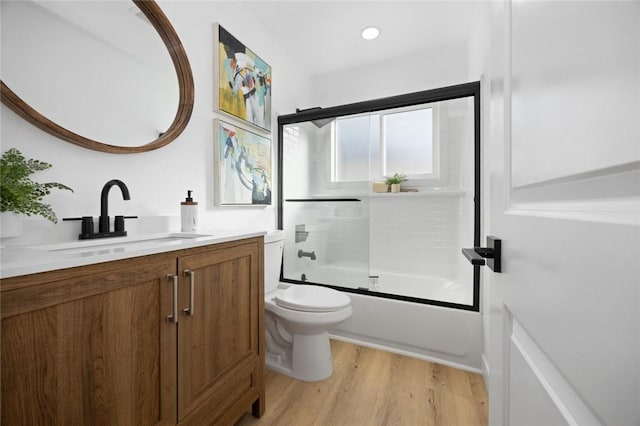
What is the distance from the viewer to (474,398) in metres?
1.46

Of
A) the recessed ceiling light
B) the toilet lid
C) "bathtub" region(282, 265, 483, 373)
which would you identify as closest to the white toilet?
the toilet lid

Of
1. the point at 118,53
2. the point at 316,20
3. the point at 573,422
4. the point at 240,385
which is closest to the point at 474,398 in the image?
the point at 240,385

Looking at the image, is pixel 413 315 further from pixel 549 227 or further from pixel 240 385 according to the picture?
pixel 549 227

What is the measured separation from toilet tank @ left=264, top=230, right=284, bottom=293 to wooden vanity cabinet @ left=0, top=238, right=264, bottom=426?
46cm

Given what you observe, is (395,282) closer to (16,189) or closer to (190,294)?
(190,294)

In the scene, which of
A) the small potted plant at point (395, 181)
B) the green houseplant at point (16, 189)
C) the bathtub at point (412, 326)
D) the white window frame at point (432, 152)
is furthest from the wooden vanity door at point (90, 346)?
the small potted plant at point (395, 181)

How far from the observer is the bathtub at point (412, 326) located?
1.75 m

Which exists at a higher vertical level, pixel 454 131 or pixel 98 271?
pixel 454 131

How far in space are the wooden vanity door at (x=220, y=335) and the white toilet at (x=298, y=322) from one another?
316 millimetres

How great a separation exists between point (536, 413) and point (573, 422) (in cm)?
13

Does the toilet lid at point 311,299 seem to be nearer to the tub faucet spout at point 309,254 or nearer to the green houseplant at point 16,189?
the tub faucet spout at point 309,254

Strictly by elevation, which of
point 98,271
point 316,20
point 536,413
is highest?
point 316,20

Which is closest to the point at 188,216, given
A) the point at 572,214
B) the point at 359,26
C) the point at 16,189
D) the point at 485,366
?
the point at 16,189

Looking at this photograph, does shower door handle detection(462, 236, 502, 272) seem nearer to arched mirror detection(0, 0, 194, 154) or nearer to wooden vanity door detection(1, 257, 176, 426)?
wooden vanity door detection(1, 257, 176, 426)
